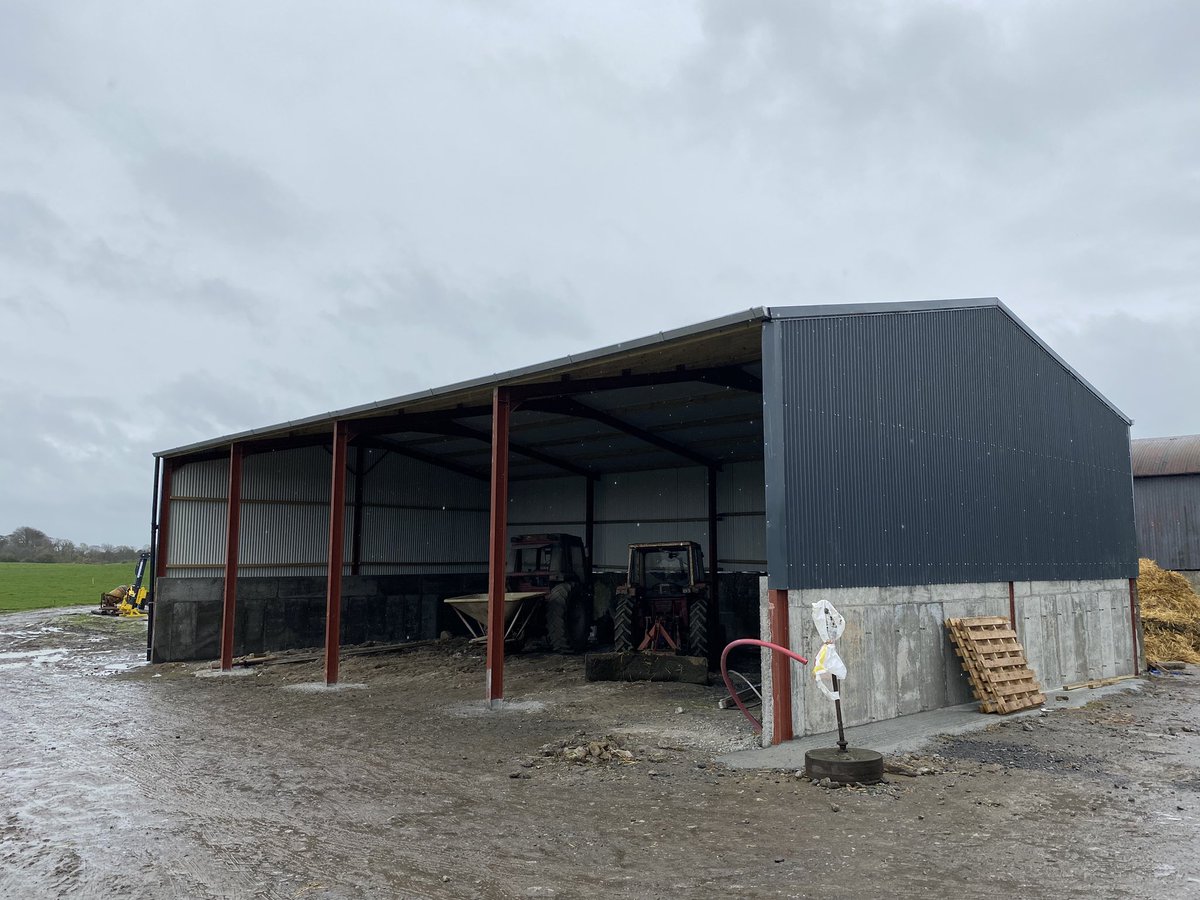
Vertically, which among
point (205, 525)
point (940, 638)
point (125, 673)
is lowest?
point (125, 673)

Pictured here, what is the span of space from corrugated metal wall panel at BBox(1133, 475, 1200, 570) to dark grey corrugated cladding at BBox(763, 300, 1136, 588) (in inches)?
508

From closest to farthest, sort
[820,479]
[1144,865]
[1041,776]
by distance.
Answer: [1144,865], [1041,776], [820,479]

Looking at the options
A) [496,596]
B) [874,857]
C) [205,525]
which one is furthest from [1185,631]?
[205,525]

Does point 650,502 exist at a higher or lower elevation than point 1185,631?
higher

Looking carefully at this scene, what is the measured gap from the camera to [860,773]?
25.2 ft

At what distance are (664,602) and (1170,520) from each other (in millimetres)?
20038

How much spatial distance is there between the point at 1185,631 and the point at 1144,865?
1753 centimetres

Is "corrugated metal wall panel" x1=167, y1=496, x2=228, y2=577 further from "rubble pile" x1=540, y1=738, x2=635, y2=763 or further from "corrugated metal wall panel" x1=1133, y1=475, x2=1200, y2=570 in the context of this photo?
"corrugated metal wall panel" x1=1133, y1=475, x2=1200, y2=570

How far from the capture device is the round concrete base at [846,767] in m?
7.68

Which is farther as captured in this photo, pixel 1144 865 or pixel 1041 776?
pixel 1041 776

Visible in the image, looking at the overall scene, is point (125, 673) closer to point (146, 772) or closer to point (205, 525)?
point (205, 525)

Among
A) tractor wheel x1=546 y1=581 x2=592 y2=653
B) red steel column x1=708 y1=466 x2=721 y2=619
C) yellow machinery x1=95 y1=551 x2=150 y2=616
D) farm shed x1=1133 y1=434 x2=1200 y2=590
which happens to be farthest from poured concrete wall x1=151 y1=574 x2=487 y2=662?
farm shed x1=1133 y1=434 x2=1200 y2=590

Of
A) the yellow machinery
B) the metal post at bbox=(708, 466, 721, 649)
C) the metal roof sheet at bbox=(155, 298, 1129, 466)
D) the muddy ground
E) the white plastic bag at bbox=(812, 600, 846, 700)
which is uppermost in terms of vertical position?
the metal roof sheet at bbox=(155, 298, 1129, 466)

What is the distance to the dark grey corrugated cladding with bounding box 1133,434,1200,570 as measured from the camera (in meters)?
27.2
